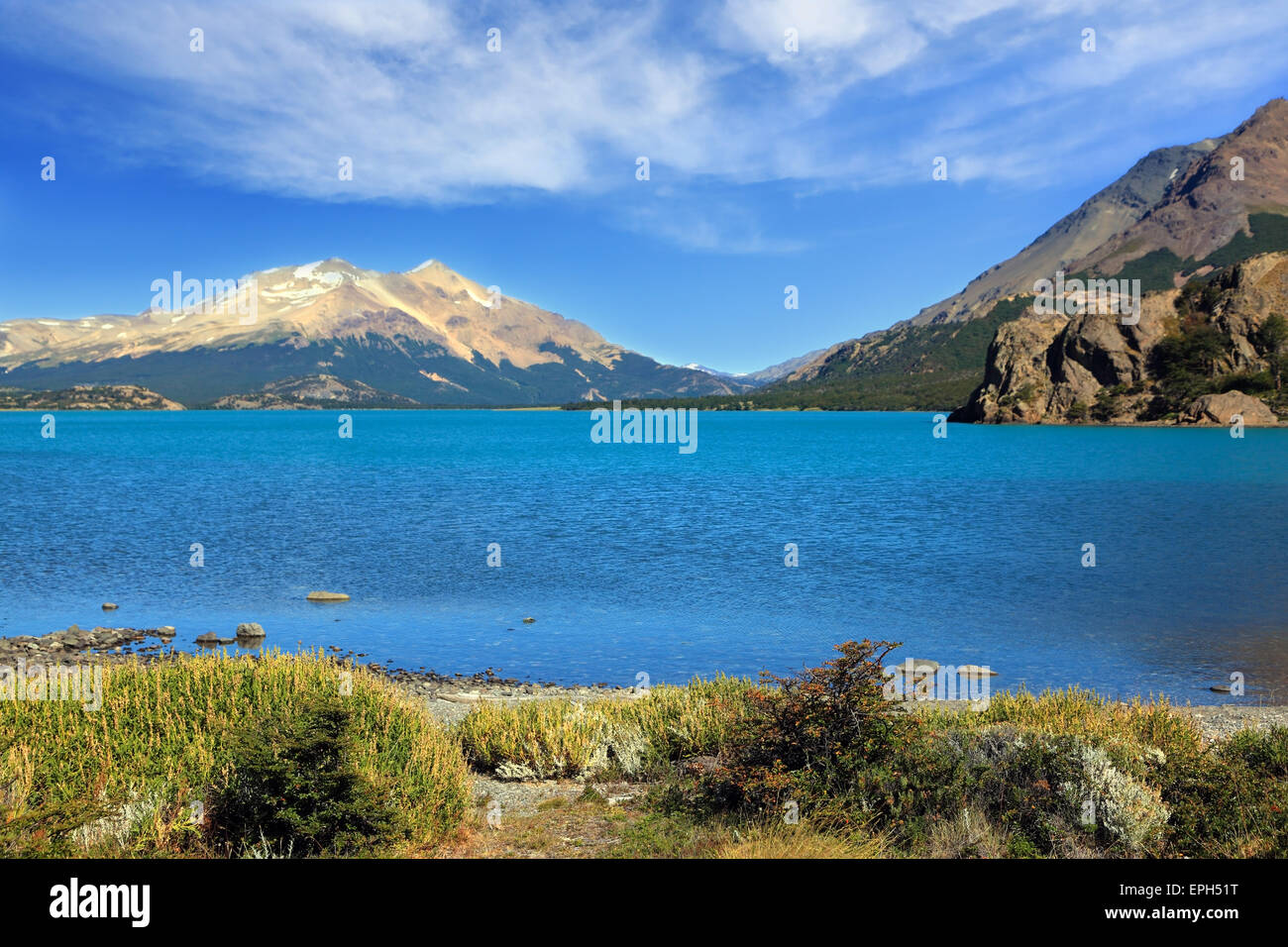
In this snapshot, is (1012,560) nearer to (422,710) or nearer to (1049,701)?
(1049,701)

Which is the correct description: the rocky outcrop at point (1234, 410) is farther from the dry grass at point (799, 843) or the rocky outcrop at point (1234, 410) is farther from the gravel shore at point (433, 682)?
the dry grass at point (799, 843)

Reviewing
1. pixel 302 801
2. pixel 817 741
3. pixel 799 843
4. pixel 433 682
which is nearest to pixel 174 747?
pixel 302 801

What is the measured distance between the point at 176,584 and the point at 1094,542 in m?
45.9

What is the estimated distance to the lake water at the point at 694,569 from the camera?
26.8m

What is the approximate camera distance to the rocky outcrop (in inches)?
6516

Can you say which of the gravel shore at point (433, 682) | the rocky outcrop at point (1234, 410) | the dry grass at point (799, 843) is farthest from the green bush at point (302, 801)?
the rocky outcrop at point (1234, 410)

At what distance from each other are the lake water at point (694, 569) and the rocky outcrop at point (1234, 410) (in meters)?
96.0

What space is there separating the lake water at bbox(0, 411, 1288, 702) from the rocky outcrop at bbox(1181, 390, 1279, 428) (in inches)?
3781

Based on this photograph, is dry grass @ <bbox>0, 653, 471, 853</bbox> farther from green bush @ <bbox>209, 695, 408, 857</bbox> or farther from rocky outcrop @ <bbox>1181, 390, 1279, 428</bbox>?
rocky outcrop @ <bbox>1181, 390, 1279, 428</bbox>

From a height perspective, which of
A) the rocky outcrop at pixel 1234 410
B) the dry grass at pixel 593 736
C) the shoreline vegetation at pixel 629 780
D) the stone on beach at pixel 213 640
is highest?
the rocky outcrop at pixel 1234 410

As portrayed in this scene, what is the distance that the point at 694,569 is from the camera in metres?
40.1

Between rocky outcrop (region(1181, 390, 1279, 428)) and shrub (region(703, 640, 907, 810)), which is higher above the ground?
rocky outcrop (region(1181, 390, 1279, 428))

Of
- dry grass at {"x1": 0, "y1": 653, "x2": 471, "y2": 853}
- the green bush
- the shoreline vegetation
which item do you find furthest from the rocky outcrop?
the green bush

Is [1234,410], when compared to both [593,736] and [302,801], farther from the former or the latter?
[302,801]
